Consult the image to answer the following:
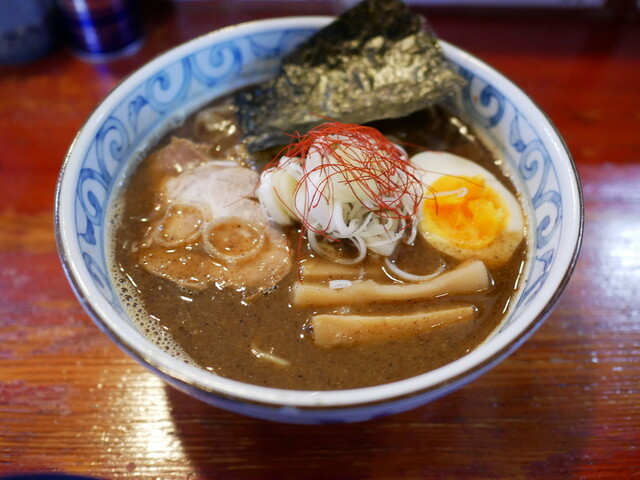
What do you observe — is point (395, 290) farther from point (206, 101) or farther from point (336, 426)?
point (206, 101)

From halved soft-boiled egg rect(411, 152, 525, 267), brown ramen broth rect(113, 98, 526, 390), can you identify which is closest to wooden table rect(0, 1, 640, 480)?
brown ramen broth rect(113, 98, 526, 390)

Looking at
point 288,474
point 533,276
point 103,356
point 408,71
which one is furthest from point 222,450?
point 408,71

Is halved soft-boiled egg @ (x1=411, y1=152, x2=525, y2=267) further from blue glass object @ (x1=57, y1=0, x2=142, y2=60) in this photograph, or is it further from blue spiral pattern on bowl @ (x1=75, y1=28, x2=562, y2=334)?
blue glass object @ (x1=57, y1=0, x2=142, y2=60)

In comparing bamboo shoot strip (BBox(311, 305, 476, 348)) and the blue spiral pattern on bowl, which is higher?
the blue spiral pattern on bowl

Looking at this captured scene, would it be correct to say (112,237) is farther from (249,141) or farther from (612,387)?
(612,387)

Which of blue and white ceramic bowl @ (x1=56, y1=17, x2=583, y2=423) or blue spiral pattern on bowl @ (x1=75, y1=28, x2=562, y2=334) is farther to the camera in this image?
blue spiral pattern on bowl @ (x1=75, y1=28, x2=562, y2=334)
